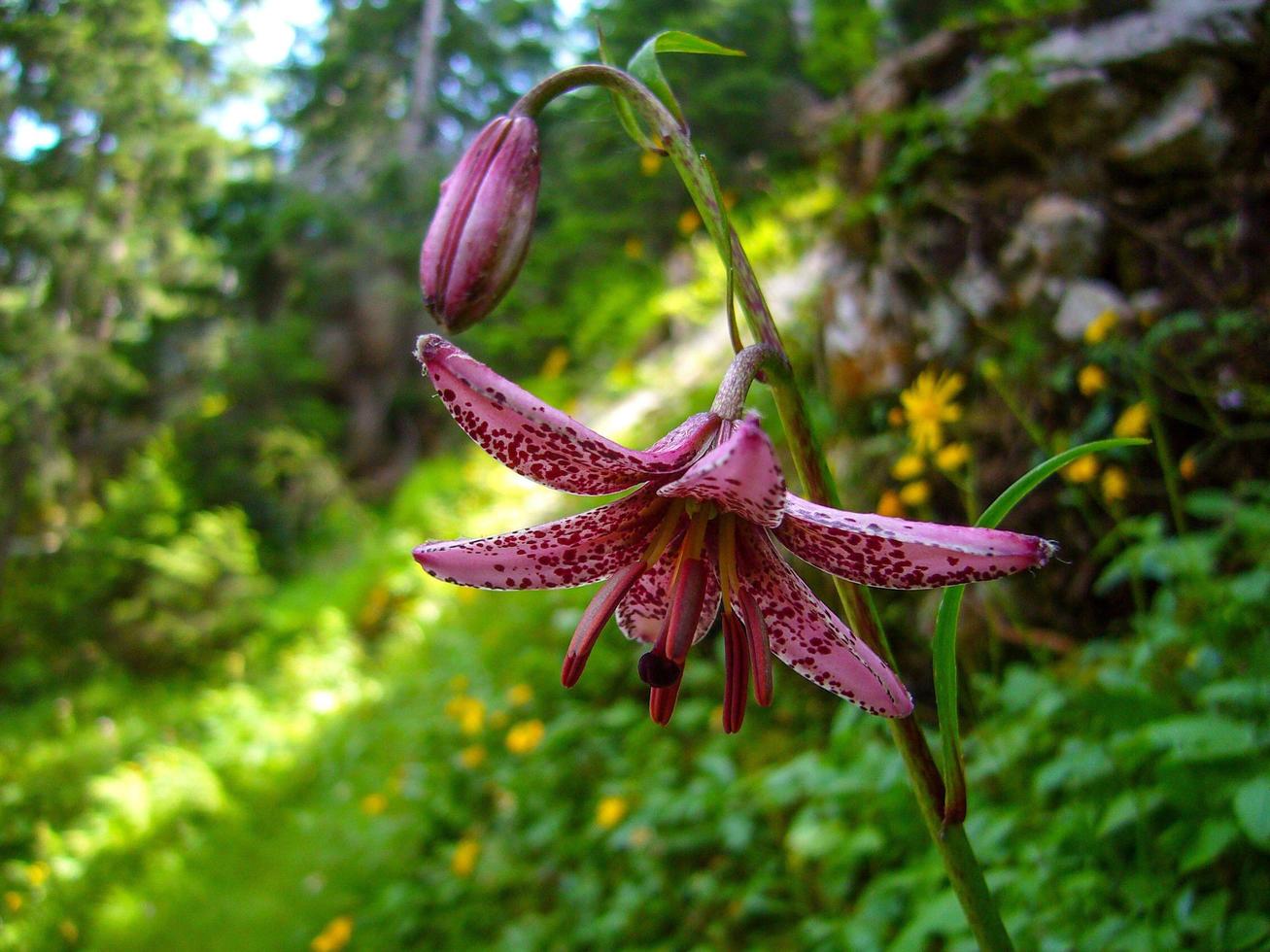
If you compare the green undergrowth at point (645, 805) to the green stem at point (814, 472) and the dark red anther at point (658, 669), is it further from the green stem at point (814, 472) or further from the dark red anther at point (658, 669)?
the dark red anther at point (658, 669)

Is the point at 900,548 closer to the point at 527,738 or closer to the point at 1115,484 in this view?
the point at 1115,484

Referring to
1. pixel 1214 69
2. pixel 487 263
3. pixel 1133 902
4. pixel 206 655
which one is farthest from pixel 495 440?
pixel 206 655

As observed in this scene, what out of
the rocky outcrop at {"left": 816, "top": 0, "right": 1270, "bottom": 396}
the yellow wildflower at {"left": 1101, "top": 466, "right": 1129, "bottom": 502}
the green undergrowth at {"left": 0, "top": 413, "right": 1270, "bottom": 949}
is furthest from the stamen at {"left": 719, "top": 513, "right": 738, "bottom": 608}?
the rocky outcrop at {"left": 816, "top": 0, "right": 1270, "bottom": 396}

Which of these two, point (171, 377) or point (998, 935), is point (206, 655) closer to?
point (171, 377)

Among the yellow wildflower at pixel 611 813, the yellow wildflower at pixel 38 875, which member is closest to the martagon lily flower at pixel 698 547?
the yellow wildflower at pixel 611 813

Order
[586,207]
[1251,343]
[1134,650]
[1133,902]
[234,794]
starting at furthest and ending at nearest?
[586,207]
[234,794]
[1251,343]
[1134,650]
[1133,902]
